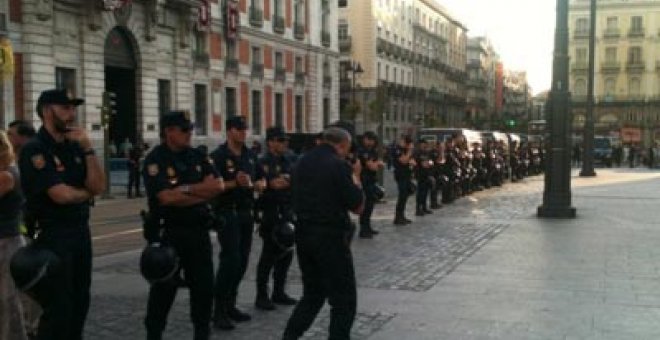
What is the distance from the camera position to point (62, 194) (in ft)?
16.1

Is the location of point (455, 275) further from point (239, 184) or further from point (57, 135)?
point (57, 135)

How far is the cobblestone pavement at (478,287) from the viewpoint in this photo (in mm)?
6887

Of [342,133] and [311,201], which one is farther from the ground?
[342,133]

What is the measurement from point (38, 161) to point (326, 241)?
211 centimetres

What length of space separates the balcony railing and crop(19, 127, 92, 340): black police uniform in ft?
149

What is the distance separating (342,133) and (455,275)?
393 cm

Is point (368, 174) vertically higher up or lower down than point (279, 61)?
lower down

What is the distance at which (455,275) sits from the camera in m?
9.45

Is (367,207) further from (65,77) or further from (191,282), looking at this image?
(65,77)

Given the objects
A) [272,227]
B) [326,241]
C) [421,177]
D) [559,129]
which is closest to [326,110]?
[421,177]

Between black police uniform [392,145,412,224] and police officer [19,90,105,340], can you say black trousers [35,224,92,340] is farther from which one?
black police uniform [392,145,412,224]

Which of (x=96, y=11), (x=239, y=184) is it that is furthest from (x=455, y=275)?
(x=96, y=11)

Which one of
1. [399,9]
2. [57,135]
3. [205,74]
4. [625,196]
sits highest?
[399,9]

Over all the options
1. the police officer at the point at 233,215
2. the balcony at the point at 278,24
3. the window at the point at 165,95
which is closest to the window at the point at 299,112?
the balcony at the point at 278,24
